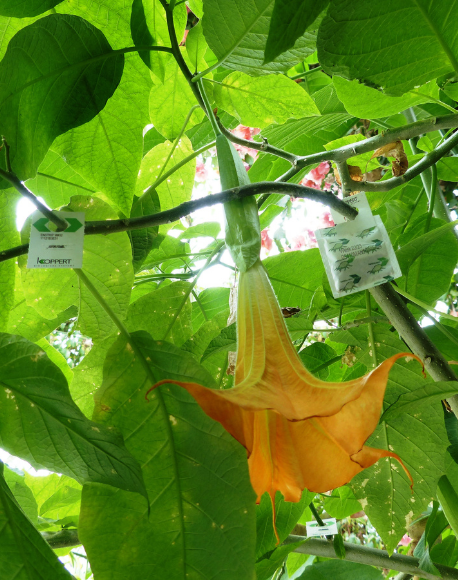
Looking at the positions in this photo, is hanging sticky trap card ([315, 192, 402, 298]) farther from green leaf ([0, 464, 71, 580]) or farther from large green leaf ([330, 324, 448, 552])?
green leaf ([0, 464, 71, 580])

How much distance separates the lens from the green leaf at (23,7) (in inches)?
16.9

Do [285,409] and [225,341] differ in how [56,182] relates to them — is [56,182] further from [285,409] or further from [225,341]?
[285,409]

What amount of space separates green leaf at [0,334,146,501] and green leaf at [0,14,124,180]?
0.16m

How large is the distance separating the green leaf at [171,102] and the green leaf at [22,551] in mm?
457

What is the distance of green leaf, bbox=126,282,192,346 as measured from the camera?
1.94 ft

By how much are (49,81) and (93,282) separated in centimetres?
19

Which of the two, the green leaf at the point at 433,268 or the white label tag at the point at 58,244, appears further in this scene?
the green leaf at the point at 433,268

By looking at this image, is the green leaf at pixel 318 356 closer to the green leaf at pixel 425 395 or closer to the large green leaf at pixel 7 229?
the green leaf at pixel 425 395

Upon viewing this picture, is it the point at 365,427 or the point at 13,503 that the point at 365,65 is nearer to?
the point at 365,427

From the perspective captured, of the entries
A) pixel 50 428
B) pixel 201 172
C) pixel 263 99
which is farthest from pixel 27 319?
pixel 201 172

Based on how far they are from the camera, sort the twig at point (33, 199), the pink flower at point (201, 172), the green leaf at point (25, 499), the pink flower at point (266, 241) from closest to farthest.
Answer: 1. the twig at point (33, 199)
2. the green leaf at point (25, 499)
3. the pink flower at point (266, 241)
4. the pink flower at point (201, 172)

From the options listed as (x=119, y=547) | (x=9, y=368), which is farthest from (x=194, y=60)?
(x=119, y=547)

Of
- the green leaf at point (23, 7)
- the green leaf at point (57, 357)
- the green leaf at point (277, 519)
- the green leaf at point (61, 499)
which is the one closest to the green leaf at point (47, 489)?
the green leaf at point (61, 499)

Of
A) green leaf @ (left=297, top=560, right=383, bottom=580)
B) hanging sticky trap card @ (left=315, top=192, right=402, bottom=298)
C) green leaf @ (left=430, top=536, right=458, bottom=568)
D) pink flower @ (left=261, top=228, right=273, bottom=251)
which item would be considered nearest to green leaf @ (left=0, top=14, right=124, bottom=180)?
hanging sticky trap card @ (left=315, top=192, right=402, bottom=298)
